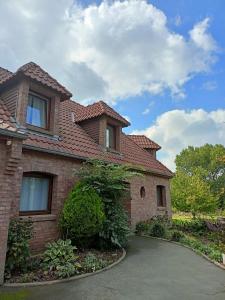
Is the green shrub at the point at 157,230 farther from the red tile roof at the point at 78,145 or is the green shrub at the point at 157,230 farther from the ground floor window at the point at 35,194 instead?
the ground floor window at the point at 35,194

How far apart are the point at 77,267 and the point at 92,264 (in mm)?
455

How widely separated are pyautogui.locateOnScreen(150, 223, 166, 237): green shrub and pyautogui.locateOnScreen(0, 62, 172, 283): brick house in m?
Result: 1.25

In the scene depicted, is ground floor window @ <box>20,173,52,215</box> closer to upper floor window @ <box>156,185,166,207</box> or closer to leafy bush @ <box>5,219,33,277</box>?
leafy bush @ <box>5,219,33,277</box>

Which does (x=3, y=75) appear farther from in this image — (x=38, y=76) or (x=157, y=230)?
(x=157, y=230)

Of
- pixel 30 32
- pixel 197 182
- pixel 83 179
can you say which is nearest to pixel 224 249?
pixel 83 179

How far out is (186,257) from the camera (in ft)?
27.0

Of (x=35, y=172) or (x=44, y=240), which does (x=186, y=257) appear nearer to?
(x=44, y=240)

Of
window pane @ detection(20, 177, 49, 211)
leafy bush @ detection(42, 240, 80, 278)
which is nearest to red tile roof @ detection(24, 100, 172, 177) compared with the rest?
window pane @ detection(20, 177, 49, 211)

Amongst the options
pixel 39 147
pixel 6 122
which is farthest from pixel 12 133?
pixel 39 147

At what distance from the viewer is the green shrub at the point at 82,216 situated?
25.3 feet

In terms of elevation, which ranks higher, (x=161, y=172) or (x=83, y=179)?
(x=161, y=172)

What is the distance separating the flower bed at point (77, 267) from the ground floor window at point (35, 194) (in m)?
1.55

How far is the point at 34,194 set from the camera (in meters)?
8.20

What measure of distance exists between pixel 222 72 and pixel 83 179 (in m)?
6.98
